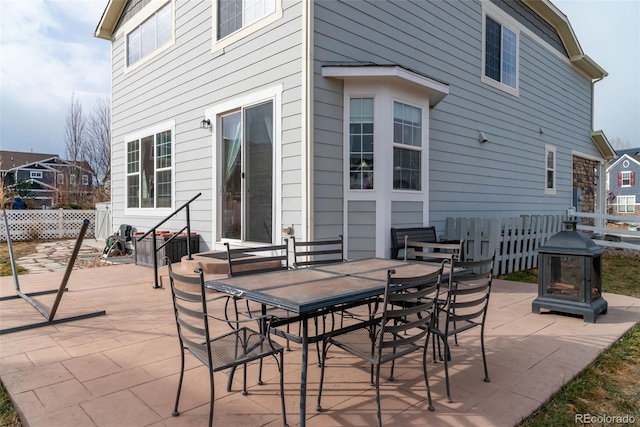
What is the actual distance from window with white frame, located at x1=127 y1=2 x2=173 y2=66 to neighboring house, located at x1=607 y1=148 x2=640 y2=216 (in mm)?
33693

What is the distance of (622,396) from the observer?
258 cm

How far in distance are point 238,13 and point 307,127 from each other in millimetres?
2549

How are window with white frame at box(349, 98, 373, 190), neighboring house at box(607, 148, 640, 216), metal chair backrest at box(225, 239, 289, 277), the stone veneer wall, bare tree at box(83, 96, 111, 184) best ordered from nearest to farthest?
metal chair backrest at box(225, 239, 289, 277), window with white frame at box(349, 98, 373, 190), the stone veneer wall, bare tree at box(83, 96, 111, 184), neighboring house at box(607, 148, 640, 216)

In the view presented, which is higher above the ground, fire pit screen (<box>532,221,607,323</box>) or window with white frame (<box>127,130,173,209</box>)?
window with white frame (<box>127,130,173,209</box>)

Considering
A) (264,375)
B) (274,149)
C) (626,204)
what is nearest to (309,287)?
(264,375)

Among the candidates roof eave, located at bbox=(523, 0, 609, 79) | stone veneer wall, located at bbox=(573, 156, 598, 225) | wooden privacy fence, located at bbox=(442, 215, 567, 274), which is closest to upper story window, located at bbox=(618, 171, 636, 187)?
stone veneer wall, located at bbox=(573, 156, 598, 225)

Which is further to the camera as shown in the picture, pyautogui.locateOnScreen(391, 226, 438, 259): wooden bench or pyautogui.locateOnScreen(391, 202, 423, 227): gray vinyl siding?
pyautogui.locateOnScreen(391, 202, 423, 227): gray vinyl siding

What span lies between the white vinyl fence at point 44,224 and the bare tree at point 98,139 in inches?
366

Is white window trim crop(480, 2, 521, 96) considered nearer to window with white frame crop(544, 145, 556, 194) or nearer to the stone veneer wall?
window with white frame crop(544, 145, 556, 194)

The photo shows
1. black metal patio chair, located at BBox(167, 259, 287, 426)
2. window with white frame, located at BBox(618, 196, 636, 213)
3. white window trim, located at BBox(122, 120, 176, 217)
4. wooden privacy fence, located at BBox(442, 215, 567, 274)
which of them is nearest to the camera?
black metal patio chair, located at BBox(167, 259, 287, 426)

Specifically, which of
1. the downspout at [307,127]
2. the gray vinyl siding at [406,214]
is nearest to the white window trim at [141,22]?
the downspout at [307,127]

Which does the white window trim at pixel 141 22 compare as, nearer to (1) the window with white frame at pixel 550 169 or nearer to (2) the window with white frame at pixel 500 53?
(2) the window with white frame at pixel 500 53

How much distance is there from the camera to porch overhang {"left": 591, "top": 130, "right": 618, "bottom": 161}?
41.2 feet

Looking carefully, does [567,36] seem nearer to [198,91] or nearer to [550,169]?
[550,169]
